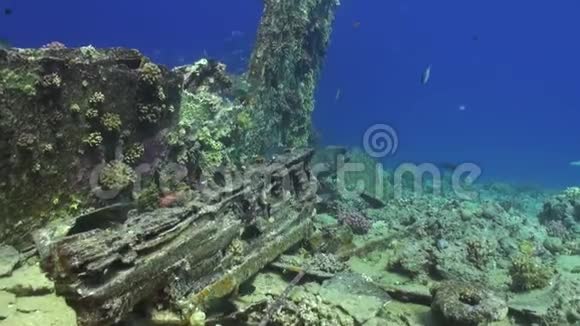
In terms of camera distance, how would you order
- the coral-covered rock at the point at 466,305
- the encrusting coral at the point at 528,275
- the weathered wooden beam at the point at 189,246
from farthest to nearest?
the encrusting coral at the point at 528,275 < the coral-covered rock at the point at 466,305 < the weathered wooden beam at the point at 189,246

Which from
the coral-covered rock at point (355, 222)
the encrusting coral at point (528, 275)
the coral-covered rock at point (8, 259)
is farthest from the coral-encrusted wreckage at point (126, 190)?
the encrusting coral at point (528, 275)

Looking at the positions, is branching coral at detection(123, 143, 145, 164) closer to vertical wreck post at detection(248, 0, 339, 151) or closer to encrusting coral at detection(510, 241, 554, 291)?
vertical wreck post at detection(248, 0, 339, 151)

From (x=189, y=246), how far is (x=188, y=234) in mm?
153

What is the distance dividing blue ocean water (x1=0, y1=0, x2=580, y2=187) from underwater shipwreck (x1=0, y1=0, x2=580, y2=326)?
109 ft

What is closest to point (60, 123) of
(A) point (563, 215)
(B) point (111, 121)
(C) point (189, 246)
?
(B) point (111, 121)

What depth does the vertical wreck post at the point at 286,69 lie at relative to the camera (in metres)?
13.5

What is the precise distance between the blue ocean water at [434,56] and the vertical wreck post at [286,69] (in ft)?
88.6

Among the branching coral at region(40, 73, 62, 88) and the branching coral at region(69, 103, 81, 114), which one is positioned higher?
the branching coral at region(40, 73, 62, 88)

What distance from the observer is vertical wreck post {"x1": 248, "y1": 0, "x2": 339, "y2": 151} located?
13516 mm

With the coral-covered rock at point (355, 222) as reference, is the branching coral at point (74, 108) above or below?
above

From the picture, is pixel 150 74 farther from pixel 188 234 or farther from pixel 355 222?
pixel 355 222

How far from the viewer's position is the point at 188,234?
6.16 meters

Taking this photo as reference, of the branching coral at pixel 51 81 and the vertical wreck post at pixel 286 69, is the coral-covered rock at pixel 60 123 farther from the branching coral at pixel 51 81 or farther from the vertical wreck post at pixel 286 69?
the vertical wreck post at pixel 286 69

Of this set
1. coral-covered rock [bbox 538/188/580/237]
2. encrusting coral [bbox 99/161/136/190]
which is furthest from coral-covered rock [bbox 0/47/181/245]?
coral-covered rock [bbox 538/188/580/237]
